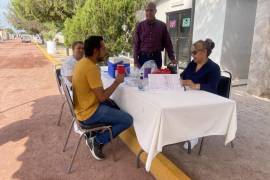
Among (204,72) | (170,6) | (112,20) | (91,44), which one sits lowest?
(204,72)

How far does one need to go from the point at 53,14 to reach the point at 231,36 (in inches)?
437

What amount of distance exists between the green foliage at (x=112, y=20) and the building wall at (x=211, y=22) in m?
1.79

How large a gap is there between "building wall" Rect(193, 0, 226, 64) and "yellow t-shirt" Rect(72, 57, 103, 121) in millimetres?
5488

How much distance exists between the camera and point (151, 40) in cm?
455

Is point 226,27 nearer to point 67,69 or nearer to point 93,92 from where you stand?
point 67,69

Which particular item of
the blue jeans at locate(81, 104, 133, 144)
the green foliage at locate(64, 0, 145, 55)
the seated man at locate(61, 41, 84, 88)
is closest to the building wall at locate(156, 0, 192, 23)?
the green foliage at locate(64, 0, 145, 55)

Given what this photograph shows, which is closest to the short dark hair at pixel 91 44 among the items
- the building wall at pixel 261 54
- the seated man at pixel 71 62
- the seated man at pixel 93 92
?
the seated man at pixel 93 92

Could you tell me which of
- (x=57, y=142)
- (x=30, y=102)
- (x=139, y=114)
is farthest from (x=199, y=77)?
(x=30, y=102)

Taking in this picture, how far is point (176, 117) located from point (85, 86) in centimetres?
107

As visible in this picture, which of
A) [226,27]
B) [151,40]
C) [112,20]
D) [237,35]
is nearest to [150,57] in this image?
[151,40]

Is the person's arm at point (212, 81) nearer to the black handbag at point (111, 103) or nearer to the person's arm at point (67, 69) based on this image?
the black handbag at point (111, 103)

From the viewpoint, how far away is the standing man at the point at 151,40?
451 centimetres

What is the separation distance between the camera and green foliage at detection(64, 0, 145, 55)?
7.27 m

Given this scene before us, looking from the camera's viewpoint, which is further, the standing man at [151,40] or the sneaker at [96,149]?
the standing man at [151,40]
